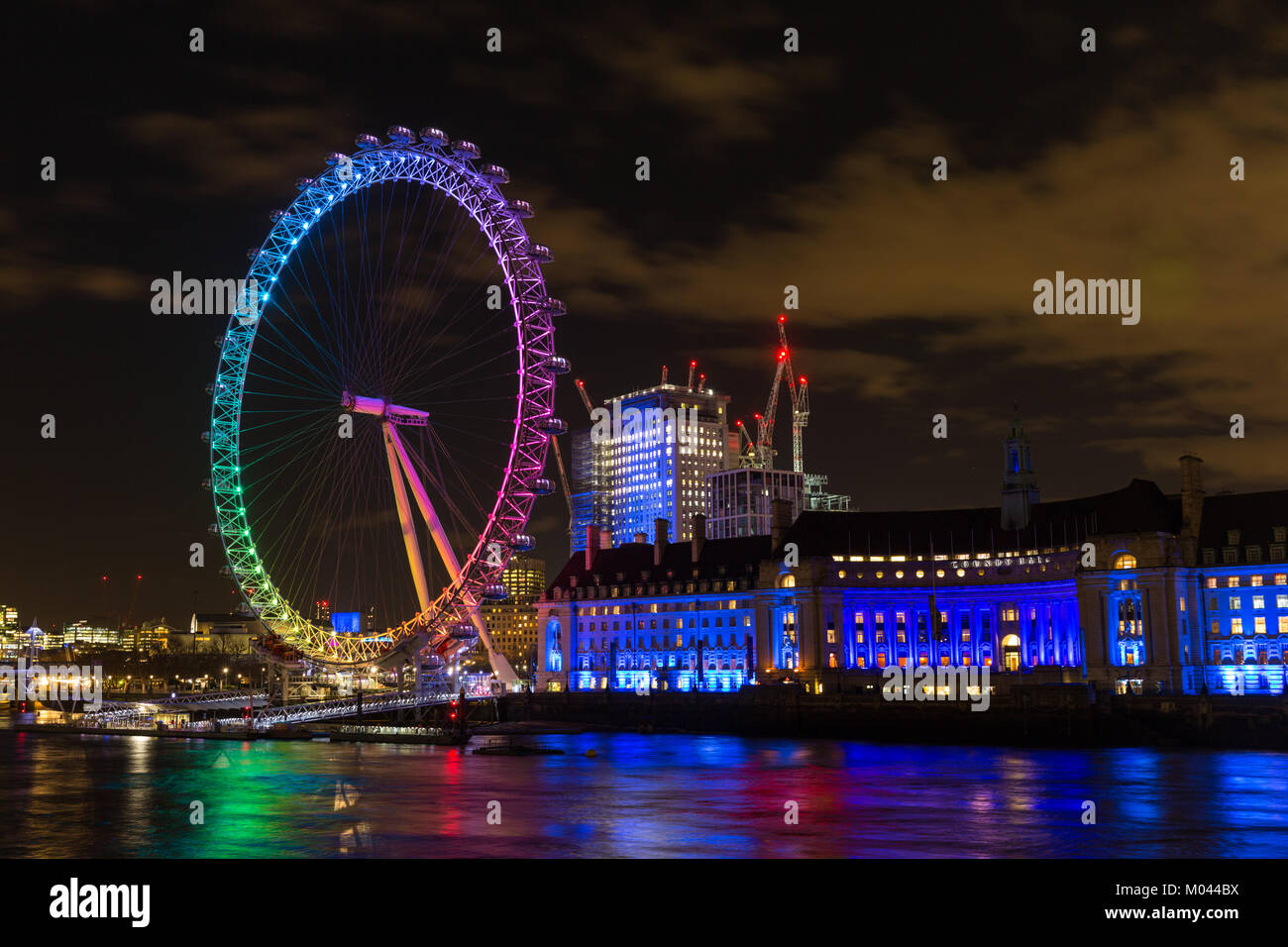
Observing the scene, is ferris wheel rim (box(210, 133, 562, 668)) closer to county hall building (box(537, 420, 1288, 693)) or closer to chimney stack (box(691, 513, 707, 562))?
county hall building (box(537, 420, 1288, 693))

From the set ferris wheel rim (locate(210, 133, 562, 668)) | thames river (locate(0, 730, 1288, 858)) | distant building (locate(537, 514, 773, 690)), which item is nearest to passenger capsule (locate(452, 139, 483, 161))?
ferris wheel rim (locate(210, 133, 562, 668))

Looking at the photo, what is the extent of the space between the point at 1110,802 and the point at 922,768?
22.1 m

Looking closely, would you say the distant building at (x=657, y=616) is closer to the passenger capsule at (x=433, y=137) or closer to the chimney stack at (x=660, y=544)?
the chimney stack at (x=660, y=544)

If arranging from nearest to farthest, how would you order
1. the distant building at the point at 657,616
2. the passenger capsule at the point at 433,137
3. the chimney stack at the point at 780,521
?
the passenger capsule at the point at 433,137, the chimney stack at the point at 780,521, the distant building at the point at 657,616

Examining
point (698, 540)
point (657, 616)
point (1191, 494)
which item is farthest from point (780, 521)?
point (1191, 494)

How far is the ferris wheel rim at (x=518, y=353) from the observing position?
94562 mm

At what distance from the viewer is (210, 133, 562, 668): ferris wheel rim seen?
94562 millimetres

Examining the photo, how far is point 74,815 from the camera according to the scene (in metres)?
61.0

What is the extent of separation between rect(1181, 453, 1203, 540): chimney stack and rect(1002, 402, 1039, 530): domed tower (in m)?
22.3

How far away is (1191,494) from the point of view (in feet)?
432

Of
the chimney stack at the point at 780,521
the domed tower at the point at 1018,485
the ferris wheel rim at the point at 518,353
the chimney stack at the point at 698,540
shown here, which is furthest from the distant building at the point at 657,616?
the ferris wheel rim at the point at 518,353

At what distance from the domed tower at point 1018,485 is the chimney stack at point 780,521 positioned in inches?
1019
